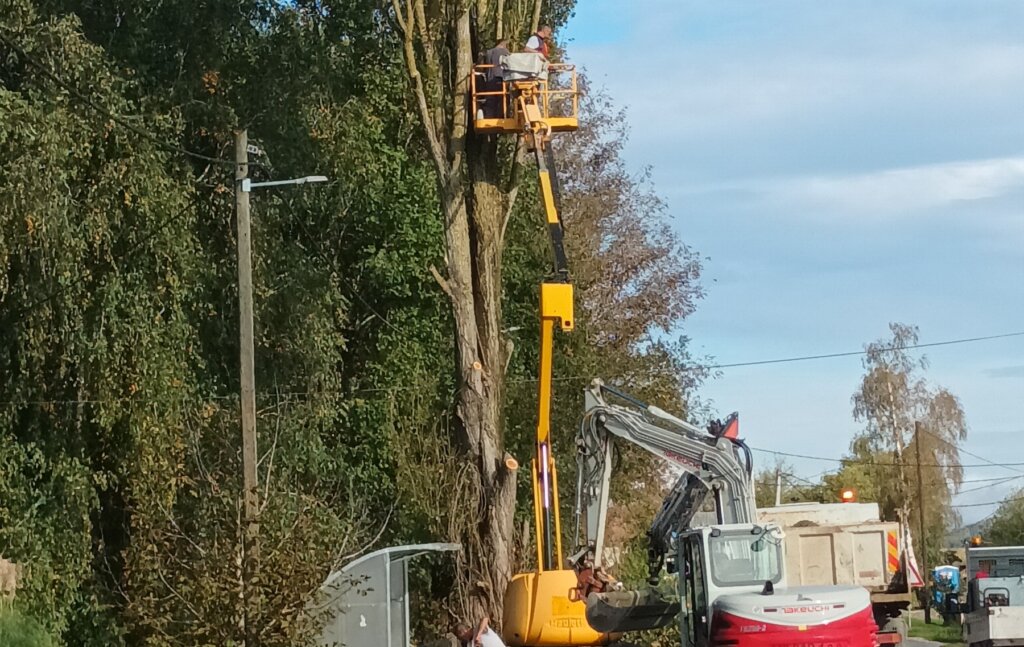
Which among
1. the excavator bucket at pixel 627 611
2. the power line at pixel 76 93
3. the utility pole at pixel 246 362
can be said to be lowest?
the excavator bucket at pixel 627 611

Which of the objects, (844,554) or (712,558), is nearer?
(712,558)

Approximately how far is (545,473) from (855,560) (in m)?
6.36

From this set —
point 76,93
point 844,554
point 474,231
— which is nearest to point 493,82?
point 474,231

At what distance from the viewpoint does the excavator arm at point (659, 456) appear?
18.8 meters

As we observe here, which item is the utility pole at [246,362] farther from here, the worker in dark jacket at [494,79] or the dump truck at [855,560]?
the dump truck at [855,560]

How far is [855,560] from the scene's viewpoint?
79.0ft

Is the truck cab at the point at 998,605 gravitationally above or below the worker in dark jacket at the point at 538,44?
below

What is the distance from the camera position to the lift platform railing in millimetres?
24288

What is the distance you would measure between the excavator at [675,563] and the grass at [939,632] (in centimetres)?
1962

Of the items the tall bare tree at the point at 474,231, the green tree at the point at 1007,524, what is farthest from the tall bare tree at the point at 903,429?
the tall bare tree at the point at 474,231

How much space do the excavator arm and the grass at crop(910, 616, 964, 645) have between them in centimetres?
1961

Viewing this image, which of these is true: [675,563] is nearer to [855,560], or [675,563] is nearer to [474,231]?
[855,560]

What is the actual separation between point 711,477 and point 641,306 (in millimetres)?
22815

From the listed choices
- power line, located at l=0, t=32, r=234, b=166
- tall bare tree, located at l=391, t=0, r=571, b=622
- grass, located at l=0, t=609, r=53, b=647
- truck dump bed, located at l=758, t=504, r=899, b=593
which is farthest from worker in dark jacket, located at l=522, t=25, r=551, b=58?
grass, located at l=0, t=609, r=53, b=647
